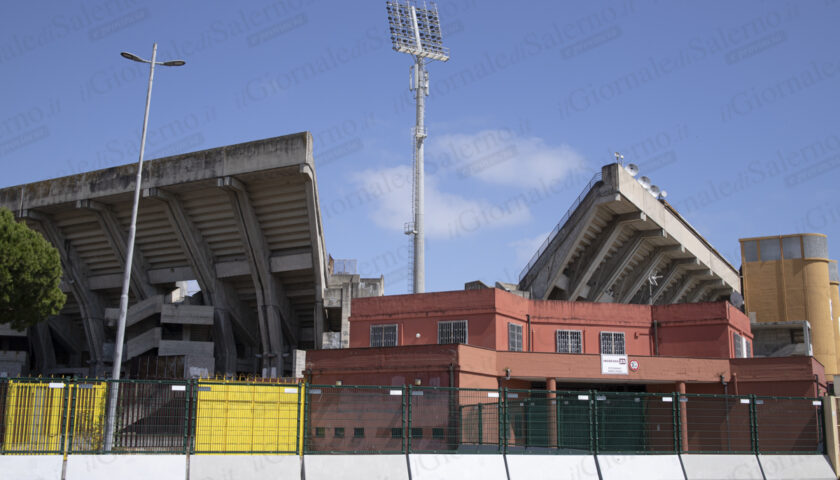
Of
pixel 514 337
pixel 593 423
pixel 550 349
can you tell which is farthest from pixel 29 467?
pixel 550 349

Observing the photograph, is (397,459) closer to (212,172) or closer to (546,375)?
(546,375)

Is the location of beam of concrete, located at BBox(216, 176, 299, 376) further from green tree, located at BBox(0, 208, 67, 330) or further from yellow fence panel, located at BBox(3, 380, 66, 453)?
yellow fence panel, located at BBox(3, 380, 66, 453)

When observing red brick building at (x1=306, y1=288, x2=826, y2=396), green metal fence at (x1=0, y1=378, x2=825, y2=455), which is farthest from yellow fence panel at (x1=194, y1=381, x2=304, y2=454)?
red brick building at (x1=306, y1=288, x2=826, y2=396)

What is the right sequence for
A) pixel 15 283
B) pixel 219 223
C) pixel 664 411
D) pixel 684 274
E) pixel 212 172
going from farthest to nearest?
pixel 684 274 → pixel 219 223 → pixel 212 172 → pixel 15 283 → pixel 664 411

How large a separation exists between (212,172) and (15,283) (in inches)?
415

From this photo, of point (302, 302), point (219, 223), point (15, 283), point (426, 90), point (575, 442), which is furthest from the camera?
point (426, 90)

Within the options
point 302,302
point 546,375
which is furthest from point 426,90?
point 546,375

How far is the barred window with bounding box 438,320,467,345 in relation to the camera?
110 feet

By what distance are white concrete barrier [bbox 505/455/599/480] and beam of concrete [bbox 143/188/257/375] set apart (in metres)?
29.4

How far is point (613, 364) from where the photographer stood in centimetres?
3183

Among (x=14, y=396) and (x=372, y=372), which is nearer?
(x=14, y=396)

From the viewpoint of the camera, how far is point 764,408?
65.6 feet

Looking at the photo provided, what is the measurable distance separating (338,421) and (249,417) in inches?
86.6

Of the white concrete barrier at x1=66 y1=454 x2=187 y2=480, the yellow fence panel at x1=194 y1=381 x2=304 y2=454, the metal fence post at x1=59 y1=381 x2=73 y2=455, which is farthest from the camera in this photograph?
the yellow fence panel at x1=194 y1=381 x2=304 y2=454
